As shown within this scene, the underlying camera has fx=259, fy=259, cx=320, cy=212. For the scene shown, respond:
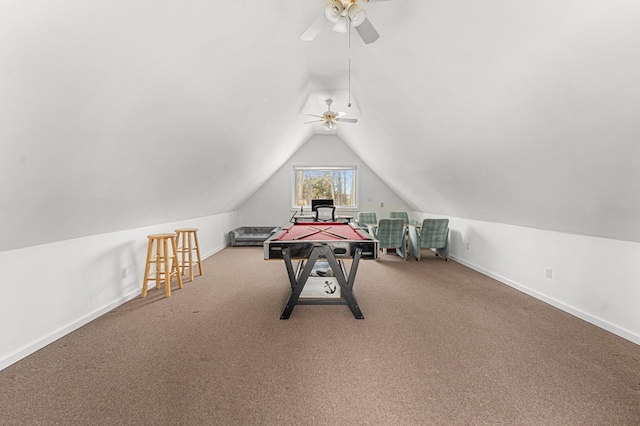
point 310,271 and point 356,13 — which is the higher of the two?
point 356,13

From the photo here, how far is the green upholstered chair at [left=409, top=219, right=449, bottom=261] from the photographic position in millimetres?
4973

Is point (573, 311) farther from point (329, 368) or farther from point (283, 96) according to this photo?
point (283, 96)

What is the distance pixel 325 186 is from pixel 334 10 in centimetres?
583

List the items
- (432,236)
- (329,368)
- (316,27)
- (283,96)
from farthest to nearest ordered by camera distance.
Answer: (432,236)
(283,96)
(316,27)
(329,368)

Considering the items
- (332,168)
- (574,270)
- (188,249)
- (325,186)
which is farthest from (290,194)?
(574,270)

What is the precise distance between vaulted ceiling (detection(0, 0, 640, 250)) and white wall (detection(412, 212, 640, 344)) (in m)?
0.18

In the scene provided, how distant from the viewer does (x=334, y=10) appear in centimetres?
180

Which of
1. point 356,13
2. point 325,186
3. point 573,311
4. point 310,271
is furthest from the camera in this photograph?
point 325,186

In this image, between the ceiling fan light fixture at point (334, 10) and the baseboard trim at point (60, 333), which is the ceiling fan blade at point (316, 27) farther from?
the baseboard trim at point (60, 333)

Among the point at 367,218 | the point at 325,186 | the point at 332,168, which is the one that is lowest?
the point at 367,218

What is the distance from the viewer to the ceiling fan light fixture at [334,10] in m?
1.76

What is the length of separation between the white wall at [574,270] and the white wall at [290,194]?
11.0 feet

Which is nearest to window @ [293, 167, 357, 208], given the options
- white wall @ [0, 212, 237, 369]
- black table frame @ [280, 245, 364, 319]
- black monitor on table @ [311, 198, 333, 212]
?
black monitor on table @ [311, 198, 333, 212]

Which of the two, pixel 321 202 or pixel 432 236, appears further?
pixel 321 202
